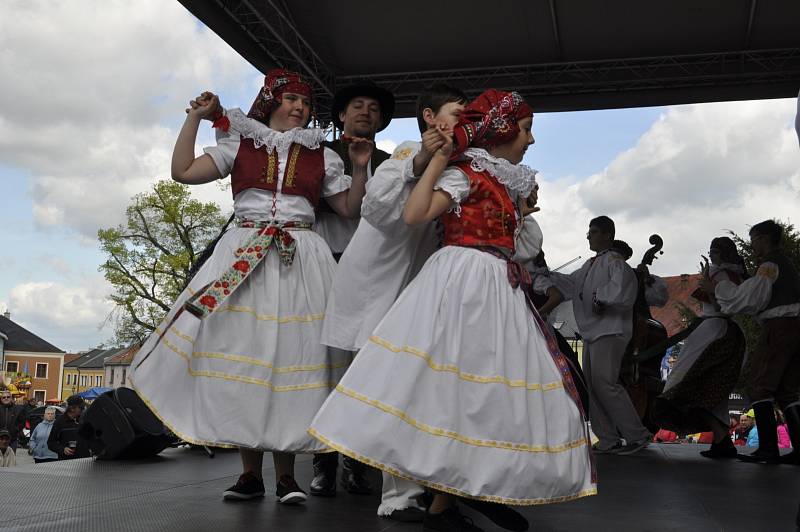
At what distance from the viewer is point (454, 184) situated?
264cm

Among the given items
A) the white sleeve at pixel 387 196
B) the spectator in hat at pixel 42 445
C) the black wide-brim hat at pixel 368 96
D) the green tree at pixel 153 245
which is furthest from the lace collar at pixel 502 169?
the green tree at pixel 153 245

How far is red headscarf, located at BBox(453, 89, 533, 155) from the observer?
2.73 meters

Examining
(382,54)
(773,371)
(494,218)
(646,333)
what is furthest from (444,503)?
(382,54)

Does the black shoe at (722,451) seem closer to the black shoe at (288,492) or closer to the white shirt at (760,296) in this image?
the white shirt at (760,296)

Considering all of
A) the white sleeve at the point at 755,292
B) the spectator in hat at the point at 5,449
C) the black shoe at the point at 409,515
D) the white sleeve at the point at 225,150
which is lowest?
the spectator in hat at the point at 5,449

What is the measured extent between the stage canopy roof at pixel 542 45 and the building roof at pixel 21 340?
64024 millimetres

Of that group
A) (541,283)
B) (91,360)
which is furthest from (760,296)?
(91,360)

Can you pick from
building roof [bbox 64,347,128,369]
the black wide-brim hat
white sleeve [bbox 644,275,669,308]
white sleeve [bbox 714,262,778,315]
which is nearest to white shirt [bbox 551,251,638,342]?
white sleeve [bbox 714,262,778,315]

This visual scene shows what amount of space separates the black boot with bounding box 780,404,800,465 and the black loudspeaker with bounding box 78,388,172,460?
13.1ft

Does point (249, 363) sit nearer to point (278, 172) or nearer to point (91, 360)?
point (278, 172)

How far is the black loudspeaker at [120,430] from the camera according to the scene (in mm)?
4977

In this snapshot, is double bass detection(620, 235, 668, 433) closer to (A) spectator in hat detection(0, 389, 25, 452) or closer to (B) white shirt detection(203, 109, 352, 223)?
(B) white shirt detection(203, 109, 352, 223)

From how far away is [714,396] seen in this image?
6.03 metres

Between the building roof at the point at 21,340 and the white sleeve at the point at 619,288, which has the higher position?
the building roof at the point at 21,340
